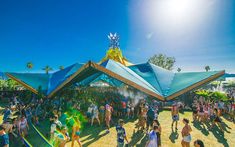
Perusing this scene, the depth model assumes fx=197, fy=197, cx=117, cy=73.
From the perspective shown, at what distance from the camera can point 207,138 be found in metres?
11.4

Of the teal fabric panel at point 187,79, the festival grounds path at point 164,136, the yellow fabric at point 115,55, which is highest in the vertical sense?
the yellow fabric at point 115,55

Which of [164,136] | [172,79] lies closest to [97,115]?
[164,136]

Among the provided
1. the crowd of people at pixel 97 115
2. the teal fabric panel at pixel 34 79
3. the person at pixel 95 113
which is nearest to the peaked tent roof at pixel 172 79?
the crowd of people at pixel 97 115

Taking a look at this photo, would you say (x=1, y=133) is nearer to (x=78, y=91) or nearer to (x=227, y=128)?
(x=78, y=91)

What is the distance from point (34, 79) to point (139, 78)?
1061 centimetres

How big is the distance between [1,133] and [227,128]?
45.0 ft

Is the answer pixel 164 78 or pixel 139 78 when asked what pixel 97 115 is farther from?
pixel 164 78

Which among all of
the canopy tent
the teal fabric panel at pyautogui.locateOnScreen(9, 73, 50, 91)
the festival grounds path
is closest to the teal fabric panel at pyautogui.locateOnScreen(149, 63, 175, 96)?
the canopy tent

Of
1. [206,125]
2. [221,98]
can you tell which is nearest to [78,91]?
[206,125]

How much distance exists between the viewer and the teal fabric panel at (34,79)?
17.8 m

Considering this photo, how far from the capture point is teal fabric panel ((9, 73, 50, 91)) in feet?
58.4

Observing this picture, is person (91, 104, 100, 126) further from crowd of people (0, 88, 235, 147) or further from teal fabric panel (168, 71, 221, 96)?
teal fabric panel (168, 71, 221, 96)

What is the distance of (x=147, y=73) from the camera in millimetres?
16859

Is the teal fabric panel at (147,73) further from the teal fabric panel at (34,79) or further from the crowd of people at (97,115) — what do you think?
the teal fabric panel at (34,79)
